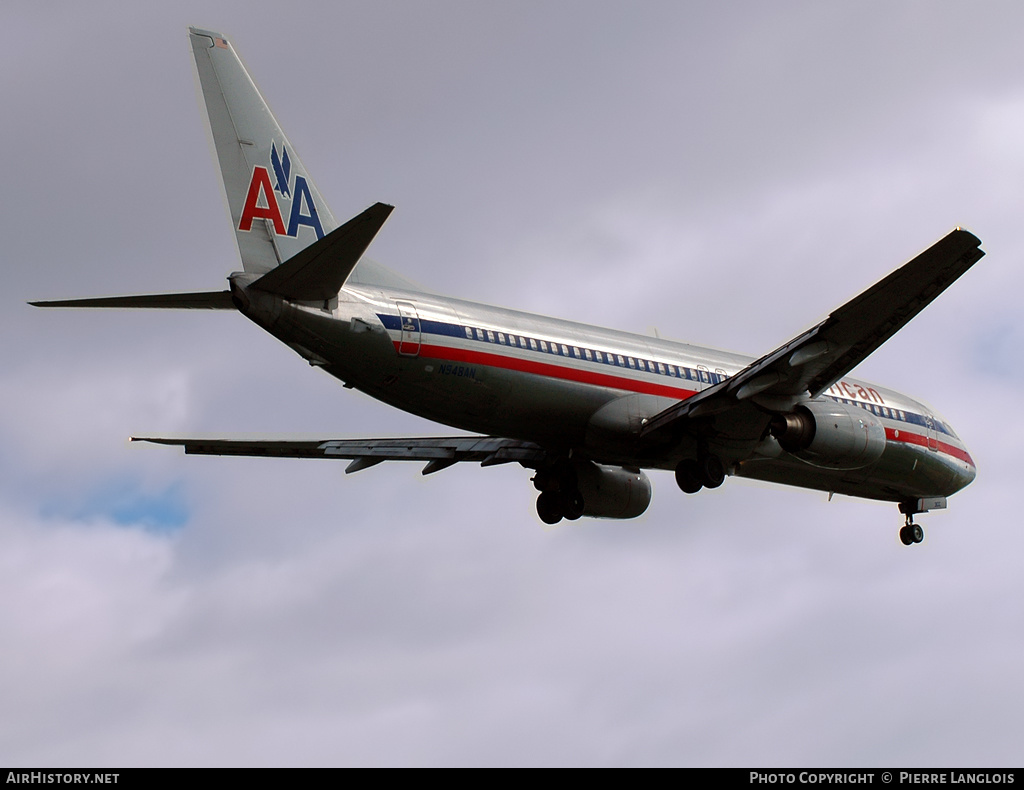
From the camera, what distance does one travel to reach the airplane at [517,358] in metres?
28.3

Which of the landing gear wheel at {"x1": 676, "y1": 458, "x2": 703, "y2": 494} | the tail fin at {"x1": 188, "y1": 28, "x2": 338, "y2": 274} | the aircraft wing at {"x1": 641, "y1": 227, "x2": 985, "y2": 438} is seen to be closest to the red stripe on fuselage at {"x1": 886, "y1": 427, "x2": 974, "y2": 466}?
the aircraft wing at {"x1": 641, "y1": 227, "x2": 985, "y2": 438}

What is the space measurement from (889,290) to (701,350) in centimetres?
724

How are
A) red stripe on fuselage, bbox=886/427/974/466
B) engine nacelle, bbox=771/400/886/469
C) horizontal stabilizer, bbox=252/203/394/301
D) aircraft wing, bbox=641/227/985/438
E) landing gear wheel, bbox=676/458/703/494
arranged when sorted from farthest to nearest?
red stripe on fuselage, bbox=886/427/974/466, landing gear wheel, bbox=676/458/703/494, engine nacelle, bbox=771/400/886/469, aircraft wing, bbox=641/227/985/438, horizontal stabilizer, bbox=252/203/394/301

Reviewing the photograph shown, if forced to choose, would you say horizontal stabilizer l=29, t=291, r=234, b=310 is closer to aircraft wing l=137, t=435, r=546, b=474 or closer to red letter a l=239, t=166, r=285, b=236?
red letter a l=239, t=166, r=285, b=236

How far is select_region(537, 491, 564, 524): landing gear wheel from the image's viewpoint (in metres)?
36.5

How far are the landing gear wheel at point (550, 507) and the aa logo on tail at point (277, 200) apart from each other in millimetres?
9659

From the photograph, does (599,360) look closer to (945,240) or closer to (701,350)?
(701,350)

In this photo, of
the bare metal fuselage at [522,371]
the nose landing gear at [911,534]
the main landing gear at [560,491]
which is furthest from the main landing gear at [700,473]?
the nose landing gear at [911,534]

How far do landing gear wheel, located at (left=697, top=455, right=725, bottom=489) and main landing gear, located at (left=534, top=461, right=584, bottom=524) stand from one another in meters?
4.26

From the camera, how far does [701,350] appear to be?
36.4m

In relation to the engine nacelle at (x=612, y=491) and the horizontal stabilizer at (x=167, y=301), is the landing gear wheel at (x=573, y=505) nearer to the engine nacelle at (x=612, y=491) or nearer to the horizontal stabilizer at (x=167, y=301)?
A: the engine nacelle at (x=612, y=491)

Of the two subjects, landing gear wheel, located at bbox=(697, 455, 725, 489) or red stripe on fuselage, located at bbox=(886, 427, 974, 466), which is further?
red stripe on fuselage, located at bbox=(886, 427, 974, 466)

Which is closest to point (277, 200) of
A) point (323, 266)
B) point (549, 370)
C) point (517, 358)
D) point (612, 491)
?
point (323, 266)
